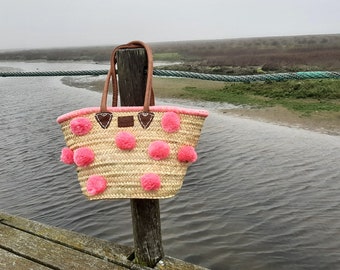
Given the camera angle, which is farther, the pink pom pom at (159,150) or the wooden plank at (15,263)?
the wooden plank at (15,263)

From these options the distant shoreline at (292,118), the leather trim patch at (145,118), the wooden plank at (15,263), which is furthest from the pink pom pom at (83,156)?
the distant shoreline at (292,118)

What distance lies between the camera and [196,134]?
84.0 inches

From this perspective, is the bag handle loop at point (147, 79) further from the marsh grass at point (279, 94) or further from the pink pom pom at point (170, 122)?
the marsh grass at point (279, 94)

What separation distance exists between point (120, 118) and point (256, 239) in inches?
138

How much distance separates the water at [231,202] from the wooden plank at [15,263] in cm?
229

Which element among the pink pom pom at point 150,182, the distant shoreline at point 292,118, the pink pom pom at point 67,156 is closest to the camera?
the pink pom pom at point 150,182

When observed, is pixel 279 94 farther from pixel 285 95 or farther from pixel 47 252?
pixel 47 252

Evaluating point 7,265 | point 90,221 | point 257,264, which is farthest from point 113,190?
point 90,221

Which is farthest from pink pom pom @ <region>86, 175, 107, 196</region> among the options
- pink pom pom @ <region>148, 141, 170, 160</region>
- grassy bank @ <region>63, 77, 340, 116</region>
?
grassy bank @ <region>63, 77, 340, 116</region>

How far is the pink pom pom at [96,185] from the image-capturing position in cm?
205

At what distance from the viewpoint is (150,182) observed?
1979mm

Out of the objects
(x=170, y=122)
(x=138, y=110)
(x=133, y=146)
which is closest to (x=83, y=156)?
(x=133, y=146)

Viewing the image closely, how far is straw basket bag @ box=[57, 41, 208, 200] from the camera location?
203 centimetres

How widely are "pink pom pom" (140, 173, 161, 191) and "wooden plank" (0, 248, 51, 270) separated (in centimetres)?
113
